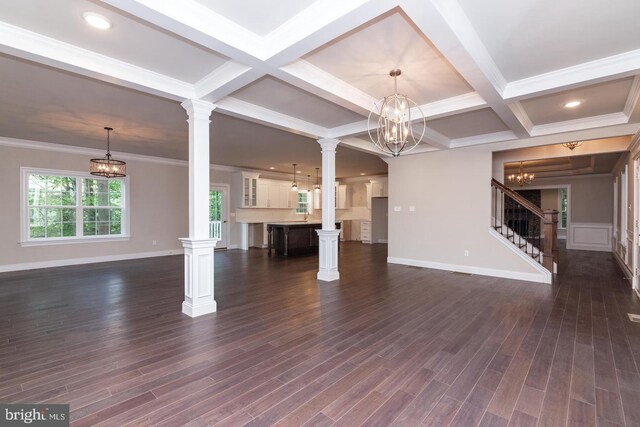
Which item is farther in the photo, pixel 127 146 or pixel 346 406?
pixel 127 146

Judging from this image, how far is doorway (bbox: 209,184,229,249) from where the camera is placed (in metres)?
9.68

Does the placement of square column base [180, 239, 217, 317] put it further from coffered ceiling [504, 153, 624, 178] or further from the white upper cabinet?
coffered ceiling [504, 153, 624, 178]

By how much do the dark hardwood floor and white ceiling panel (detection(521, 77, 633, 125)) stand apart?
8.64 feet

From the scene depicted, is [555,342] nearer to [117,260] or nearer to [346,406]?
[346,406]

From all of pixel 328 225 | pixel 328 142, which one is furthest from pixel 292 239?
pixel 328 142

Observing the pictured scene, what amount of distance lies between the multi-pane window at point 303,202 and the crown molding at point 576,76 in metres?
8.99

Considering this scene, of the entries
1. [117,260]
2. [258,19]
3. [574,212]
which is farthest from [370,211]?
[258,19]

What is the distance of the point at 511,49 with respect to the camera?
108 inches

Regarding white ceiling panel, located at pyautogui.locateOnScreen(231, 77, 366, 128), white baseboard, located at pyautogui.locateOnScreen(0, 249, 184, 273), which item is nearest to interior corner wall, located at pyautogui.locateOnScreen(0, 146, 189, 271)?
white baseboard, located at pyautogui.locateOnScreen(0, 249, 184, 273)

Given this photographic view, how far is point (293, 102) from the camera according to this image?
4.04 m

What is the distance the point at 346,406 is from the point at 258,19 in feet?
9.07

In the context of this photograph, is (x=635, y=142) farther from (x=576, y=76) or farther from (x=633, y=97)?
(x=576, y=76)

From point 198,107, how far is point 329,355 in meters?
3.02

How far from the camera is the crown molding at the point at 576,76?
2848 mm
